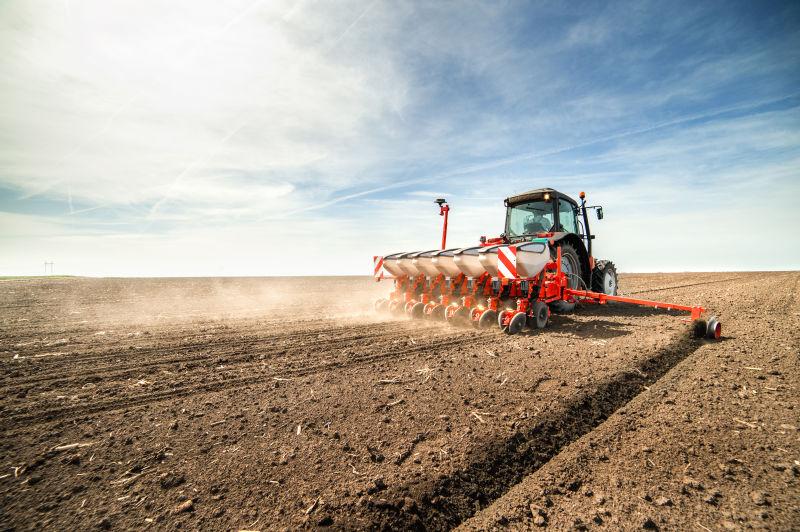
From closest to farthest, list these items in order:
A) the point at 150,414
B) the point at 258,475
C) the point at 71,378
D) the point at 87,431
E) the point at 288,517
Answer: the point at 288,517
the point at 258,475
the point at 87,431
the point at 150,414
the point at 71,378

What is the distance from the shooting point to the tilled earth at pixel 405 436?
199cm

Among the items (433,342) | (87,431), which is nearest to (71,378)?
(87,431)

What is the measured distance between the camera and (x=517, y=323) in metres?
6.38

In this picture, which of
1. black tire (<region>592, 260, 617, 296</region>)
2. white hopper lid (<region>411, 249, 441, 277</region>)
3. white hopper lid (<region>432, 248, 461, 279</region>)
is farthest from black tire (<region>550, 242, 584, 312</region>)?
white hopper lid (<region>411, 249, 441, 277</region>)

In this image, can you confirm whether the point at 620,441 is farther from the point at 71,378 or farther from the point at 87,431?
the point at 71,378

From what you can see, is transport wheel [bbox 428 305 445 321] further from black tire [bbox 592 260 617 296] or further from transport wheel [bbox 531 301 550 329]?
black tire [bbox 592 260 617 296]

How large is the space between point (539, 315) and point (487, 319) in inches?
38.9

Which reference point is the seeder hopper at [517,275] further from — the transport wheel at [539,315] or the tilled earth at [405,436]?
the tilled earth at [405,436]

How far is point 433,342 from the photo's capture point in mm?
5672

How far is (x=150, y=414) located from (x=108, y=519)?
1.40m

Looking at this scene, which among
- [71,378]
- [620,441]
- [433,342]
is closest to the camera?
[620,441]

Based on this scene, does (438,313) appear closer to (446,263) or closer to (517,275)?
(446,263)

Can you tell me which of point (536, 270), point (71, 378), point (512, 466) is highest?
point (536, 270)

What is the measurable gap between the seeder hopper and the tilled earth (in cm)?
147
